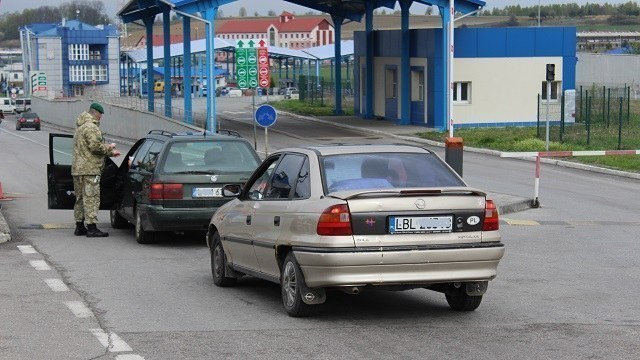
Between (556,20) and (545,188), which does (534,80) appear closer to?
(545,188)

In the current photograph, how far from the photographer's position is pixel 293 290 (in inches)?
388

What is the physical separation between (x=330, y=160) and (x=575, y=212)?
1128 centimetres

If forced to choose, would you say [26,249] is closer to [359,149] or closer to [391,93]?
[359,149]

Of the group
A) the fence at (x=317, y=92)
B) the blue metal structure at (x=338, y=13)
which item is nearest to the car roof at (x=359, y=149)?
the blue metal structure at (x=338, y=13)

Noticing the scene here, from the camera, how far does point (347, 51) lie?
3789 inches

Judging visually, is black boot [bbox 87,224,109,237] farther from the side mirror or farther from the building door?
the building door

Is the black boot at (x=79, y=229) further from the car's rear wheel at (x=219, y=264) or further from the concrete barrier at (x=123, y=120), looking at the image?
the concrete barrier at (x=123, y=120)

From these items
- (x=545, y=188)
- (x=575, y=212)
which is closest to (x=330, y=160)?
(x=575, y=212)

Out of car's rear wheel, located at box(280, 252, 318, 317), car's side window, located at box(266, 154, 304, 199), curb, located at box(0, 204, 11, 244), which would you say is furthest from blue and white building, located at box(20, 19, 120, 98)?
car's rear wheel, located at box(280, 252, 318, 317)

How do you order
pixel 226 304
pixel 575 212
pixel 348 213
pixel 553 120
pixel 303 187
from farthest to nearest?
1. pixel 553 120
2. pixel 575 212
3. pixel 226 304
4. pixel 303 187
5. pixel 348 213

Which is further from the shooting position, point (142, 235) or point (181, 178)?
point (142, 235)

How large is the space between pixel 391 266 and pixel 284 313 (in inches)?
50.8

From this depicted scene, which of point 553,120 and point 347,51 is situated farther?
point 347,51

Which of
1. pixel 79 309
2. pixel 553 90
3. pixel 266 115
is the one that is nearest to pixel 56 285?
pixel 79 309
